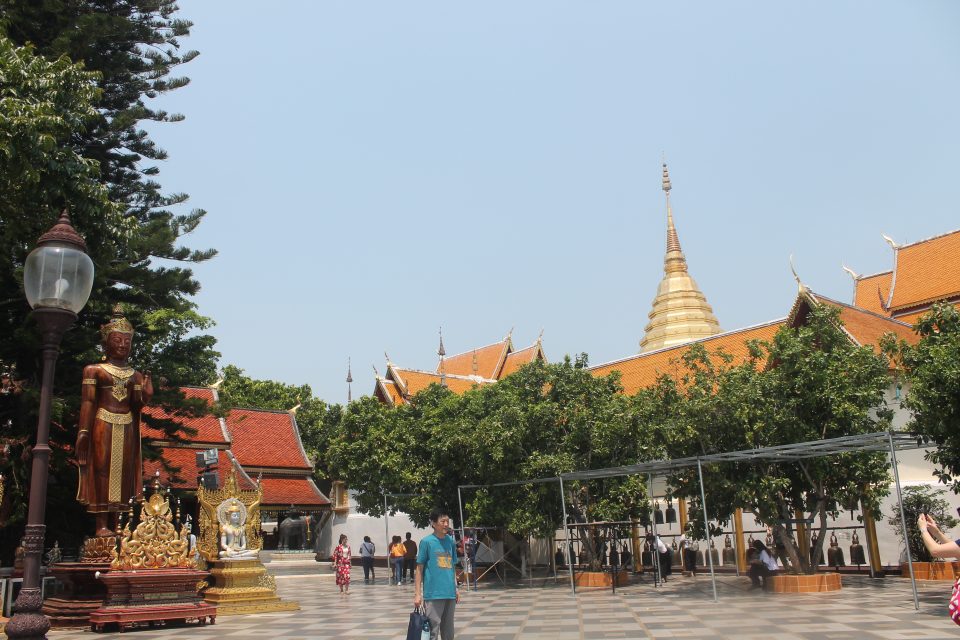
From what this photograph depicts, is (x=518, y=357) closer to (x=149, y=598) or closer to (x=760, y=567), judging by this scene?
(x=760, y=567)

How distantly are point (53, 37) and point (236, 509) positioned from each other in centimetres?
1033

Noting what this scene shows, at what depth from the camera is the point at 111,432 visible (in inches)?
503

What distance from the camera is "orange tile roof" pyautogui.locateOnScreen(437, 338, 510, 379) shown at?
42100mm

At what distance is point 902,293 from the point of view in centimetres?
2769

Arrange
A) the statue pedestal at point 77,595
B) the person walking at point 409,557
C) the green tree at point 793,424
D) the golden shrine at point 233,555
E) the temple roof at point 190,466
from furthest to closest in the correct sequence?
1. the temple roof at point 190,466
2. the person walking at point 409,557
3. the green tree at point 793,424
4. the golden shrine at point 233,555
5. the statue pedestal at point 77,595

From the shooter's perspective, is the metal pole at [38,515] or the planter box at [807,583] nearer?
the metal pole at [38,515]

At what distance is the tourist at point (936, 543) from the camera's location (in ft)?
15.9

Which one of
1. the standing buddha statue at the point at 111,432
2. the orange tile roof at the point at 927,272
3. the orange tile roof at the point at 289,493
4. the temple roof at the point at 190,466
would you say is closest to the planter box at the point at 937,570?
the orange tile roof at the point at 927,272

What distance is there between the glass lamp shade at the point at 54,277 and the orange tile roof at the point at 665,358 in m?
24.0

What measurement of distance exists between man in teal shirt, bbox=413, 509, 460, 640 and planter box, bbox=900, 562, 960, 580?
13141 millimetres

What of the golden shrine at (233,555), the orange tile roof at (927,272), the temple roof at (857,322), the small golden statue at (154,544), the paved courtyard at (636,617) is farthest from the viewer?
the orange tile roof at (927,272)

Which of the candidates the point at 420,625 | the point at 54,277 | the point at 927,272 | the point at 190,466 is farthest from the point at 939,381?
the point at 190,466

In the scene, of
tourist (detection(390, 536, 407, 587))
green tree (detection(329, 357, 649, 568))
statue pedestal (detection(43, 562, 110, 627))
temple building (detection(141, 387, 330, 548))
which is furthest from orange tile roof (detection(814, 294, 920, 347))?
temple building (detection(141, 387, 330, 548))

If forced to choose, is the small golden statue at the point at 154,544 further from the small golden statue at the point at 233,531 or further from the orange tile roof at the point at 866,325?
the orange tile roof at the point at 866,325
